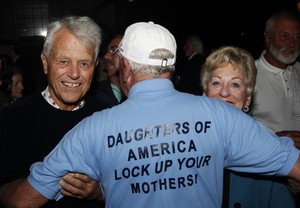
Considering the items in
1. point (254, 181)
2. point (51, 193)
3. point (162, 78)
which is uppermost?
point (162, 78)

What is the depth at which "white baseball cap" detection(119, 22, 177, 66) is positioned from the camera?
1601 mm

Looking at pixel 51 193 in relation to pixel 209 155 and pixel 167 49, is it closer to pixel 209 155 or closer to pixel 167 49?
pixel 209 155

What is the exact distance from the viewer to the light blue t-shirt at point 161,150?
1.47m

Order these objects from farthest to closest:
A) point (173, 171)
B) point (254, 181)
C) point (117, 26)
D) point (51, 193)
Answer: point (117, 26) < point (254, 181) < point (51, 193) < point (173, 171)

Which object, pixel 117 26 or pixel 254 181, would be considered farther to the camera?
pixel 117 26

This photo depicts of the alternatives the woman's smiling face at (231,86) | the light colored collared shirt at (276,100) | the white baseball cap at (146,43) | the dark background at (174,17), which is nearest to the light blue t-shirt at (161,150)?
the white baseball cap at (146,43)

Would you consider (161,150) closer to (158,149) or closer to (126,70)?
(158,149)

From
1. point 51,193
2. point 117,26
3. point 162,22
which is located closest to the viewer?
point 51,193

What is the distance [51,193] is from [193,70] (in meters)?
4.93

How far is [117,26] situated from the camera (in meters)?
11.5

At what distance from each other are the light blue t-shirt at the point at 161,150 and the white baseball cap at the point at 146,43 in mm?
119

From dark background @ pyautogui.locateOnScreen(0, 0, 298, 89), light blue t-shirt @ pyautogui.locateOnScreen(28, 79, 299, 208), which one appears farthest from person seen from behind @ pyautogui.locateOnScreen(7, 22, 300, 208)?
dark background @ pyautogui.locateOnScreen(0, 0, 298, 89)

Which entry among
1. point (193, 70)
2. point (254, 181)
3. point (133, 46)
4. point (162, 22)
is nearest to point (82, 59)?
point (133, 46)

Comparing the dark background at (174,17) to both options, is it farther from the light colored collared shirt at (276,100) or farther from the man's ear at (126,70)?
the man's ear at (126,70)
